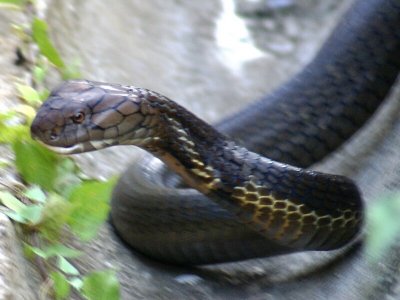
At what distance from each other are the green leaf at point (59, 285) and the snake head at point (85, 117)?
0.40m

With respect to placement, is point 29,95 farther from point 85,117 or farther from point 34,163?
point 85,117

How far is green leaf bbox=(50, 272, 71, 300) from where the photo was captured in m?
2.32

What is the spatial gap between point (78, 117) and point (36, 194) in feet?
0.85

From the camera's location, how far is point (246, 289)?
308 cm

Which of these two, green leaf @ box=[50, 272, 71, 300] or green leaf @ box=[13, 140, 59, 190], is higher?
green leaf @ box=[13, 140, 59, 190]

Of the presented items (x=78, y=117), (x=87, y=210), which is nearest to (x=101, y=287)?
(x=87, y=210)

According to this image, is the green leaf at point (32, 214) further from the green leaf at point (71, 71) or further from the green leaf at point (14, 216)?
the green leaf at point (71, 71)

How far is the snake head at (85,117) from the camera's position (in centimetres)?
254

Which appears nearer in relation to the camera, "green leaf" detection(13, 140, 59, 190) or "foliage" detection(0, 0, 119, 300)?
"foliage" detection(0, 0, 119, 300)

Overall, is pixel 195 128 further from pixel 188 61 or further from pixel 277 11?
pixel 277 11

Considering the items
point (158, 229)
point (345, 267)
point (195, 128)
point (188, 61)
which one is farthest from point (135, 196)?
point (188, 61)

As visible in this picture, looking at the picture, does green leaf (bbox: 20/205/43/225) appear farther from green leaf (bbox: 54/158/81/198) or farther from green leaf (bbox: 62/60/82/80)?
green leaf (bbox: 62/60/82/80)

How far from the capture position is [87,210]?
2.47 m

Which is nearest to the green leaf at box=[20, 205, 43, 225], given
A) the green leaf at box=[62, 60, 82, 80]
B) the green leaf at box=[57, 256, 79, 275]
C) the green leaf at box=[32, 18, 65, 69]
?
the green leaf at box=[57, 256, 79, 275]
